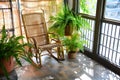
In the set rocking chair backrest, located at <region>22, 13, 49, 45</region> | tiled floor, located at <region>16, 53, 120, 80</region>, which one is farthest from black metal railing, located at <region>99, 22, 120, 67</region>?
rocking chair backrest, located at <region>22, 13, 49, 45</region>

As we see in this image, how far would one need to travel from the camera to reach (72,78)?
268 centimetres

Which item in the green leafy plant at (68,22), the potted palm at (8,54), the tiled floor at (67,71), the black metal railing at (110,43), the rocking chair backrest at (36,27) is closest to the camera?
the potted palm at (8,54)

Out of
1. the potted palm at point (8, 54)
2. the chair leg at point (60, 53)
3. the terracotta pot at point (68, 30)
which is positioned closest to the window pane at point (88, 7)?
the terracotta pot at point (68, 30)

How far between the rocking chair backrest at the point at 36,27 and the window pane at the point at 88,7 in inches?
41.9

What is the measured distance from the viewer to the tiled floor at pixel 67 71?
2.72m

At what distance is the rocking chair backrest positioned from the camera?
338 centimetres

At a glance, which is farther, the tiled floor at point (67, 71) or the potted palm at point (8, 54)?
the tiled floor at point (67, 71)

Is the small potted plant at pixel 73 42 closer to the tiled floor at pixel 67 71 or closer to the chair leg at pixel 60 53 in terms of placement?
the chair leg at pixel 60 53

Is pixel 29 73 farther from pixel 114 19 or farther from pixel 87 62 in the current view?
pixel 114 19

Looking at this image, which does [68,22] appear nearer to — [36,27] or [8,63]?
[36,27]

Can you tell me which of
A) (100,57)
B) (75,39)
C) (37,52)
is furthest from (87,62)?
(37,52)

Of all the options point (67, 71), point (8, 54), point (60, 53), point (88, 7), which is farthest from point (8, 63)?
point (88, 7)

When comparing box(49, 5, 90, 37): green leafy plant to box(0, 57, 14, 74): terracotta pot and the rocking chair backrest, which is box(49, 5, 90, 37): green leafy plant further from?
box(0, 57, 14, 74): terracotta pot

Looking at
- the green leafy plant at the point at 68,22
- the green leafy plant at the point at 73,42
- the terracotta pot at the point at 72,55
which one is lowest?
the terracotta pot at the point at 72,55
